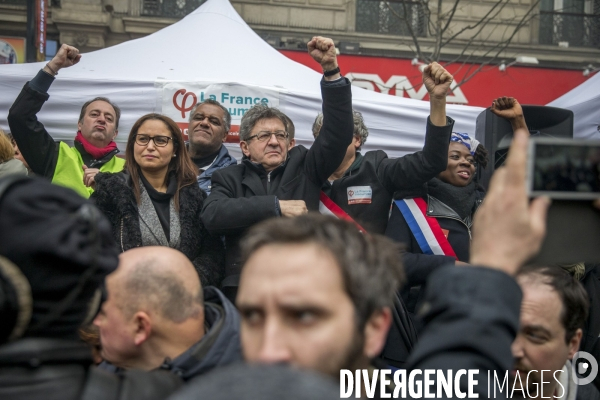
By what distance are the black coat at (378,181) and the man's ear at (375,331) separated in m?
2.24

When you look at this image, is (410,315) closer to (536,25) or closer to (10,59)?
(10,59)

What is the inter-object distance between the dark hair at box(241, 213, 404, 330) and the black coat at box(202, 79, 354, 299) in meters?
1.83

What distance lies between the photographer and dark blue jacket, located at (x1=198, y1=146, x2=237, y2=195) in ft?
14.6

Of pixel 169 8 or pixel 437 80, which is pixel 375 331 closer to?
pixel 437 80

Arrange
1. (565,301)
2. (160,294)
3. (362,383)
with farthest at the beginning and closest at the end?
(565,301) < (160,294) < (362,383)

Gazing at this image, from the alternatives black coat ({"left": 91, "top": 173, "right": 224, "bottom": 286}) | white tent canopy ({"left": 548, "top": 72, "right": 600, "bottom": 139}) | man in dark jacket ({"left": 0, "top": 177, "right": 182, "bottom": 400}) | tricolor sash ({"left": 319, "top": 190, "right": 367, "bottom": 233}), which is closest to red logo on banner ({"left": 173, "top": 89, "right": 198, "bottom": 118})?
black coat ({"left": 91, "top": 173, "right": 224, "bottom": 286})

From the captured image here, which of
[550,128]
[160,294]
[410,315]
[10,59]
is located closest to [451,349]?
[160,294]

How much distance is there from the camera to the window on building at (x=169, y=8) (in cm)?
1656

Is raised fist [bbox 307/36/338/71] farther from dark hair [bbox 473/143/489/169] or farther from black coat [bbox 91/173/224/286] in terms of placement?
dark hair [bbox 473/143/489/169]

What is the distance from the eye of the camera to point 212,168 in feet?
15.4

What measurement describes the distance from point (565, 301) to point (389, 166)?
140 centimetres

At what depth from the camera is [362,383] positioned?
1619 millimetres

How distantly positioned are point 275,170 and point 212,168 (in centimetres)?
88

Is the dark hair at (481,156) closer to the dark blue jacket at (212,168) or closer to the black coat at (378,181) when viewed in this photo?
the black coat at (378,181)
